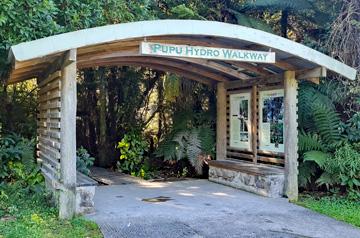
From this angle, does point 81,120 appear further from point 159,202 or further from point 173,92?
point 159,202

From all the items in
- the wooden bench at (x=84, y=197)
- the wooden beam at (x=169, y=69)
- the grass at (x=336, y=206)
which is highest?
the wooden beam at (x=169, y=69)

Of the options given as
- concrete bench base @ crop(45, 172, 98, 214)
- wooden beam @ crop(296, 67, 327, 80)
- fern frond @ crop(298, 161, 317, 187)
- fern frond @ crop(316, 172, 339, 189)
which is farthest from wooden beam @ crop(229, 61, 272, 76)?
concrete bench base @ crop(45, 172, 98, 214)

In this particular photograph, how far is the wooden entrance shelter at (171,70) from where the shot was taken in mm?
5723

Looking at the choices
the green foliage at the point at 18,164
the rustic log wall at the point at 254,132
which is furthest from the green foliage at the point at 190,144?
the green foliage at the point at 18,164

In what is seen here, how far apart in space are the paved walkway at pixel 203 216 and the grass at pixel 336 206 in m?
0.19

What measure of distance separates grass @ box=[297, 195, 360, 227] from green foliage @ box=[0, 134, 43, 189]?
444cm

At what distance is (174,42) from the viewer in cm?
705

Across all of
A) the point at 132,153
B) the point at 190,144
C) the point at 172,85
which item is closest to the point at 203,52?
the point at 172,85

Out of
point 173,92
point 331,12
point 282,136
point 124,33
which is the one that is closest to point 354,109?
point 282,136

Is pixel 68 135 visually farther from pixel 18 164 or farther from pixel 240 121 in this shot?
pixel 240 121

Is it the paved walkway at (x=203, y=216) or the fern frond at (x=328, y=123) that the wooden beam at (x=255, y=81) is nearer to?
the fern frond at (x=328, y=123)

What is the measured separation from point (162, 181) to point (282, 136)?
3.02 m

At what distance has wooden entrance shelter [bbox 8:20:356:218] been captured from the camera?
5.72m

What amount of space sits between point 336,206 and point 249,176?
1.67 m
